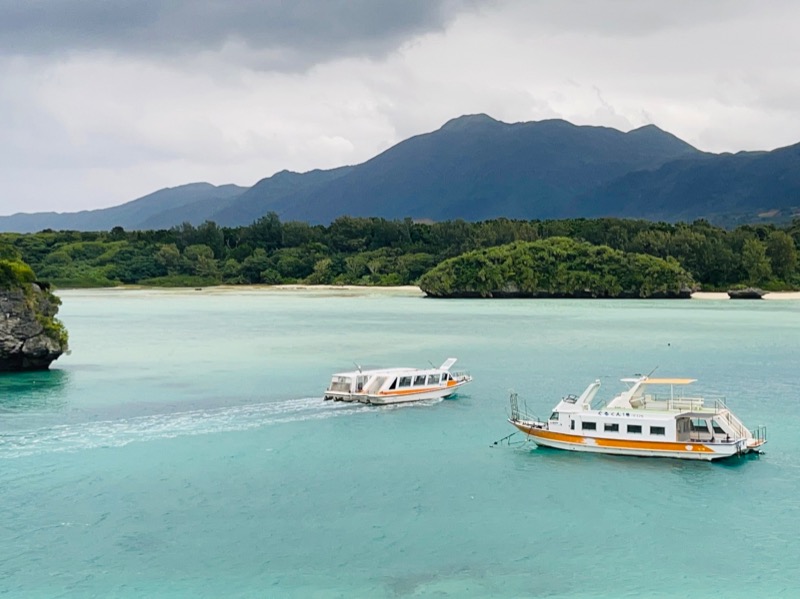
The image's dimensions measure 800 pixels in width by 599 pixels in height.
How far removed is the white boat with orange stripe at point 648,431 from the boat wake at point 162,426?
935 centimetres

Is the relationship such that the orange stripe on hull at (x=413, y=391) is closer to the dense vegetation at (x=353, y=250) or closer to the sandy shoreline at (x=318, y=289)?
the sandy shoreline at (x=318, y=289)

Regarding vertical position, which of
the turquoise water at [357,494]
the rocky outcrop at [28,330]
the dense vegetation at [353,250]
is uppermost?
the dense vegetation at [353,250]

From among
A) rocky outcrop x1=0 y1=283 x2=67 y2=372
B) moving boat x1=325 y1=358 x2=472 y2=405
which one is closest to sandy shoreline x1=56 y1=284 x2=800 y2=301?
rocky outcrop x1=0 y1=283 x2=67 y2=372

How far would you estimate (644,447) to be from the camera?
26.5m

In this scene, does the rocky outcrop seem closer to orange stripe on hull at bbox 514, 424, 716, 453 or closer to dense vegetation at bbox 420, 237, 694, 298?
orange stripe on hull at bbox 514, 424, 716, 453

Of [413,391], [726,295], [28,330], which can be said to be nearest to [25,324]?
[28,330]

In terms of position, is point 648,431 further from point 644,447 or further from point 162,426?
point 162,426

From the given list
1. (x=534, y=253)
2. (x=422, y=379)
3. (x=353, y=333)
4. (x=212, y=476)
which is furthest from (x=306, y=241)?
(x=212, y=476)

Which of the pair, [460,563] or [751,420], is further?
[751,420]

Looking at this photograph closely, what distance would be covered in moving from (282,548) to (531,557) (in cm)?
553

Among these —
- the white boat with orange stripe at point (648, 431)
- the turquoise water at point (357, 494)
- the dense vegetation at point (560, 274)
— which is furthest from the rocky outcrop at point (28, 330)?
the dense vegetation at point (560, 274)

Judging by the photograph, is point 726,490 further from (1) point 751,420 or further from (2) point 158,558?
(2) point 158,558

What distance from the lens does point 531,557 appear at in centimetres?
1856

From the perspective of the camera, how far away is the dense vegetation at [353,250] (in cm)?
13425
